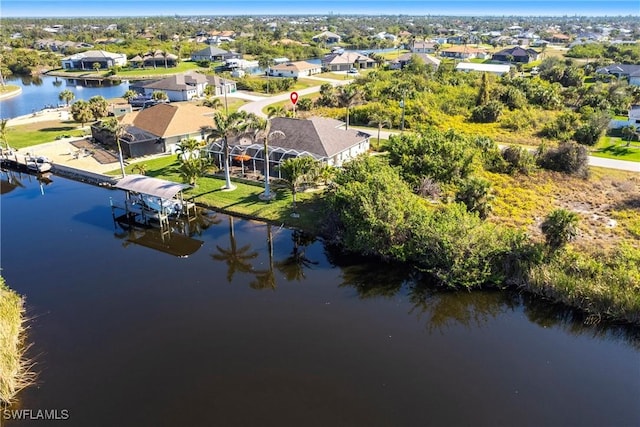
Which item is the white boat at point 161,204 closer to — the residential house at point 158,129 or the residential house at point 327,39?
the residential house at point 158,129

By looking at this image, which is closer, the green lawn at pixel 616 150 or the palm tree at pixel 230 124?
the palm tree at pixel 230 124

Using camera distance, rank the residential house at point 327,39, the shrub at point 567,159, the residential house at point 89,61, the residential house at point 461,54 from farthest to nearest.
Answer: the residential house at point 327,39, the residential house at point 461,54, the residential house at point 89,61, the shrub at point 567,159

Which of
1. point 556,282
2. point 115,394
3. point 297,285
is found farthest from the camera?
point 297,285

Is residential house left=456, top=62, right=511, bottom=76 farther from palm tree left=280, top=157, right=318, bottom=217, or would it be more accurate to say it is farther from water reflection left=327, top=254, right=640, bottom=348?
water reflection left=327, top=254, right=640, bottom=348

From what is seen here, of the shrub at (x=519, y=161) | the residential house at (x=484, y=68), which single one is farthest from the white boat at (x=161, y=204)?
the residential house at (x=484, y=68)

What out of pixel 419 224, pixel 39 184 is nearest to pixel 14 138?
pixel 39 184

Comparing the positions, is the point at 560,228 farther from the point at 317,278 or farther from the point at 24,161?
the point at 24,161

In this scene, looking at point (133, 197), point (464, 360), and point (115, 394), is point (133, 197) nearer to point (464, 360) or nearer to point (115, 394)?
point (115, 394)

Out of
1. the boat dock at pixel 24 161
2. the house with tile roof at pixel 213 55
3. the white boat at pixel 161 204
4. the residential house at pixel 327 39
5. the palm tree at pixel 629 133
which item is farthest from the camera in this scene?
the residential house at pixel 327 39

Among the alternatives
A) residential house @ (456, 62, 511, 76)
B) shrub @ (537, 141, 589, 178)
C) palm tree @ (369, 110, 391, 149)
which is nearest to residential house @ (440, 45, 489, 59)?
residential house @ (456, 62, 511, 76)
